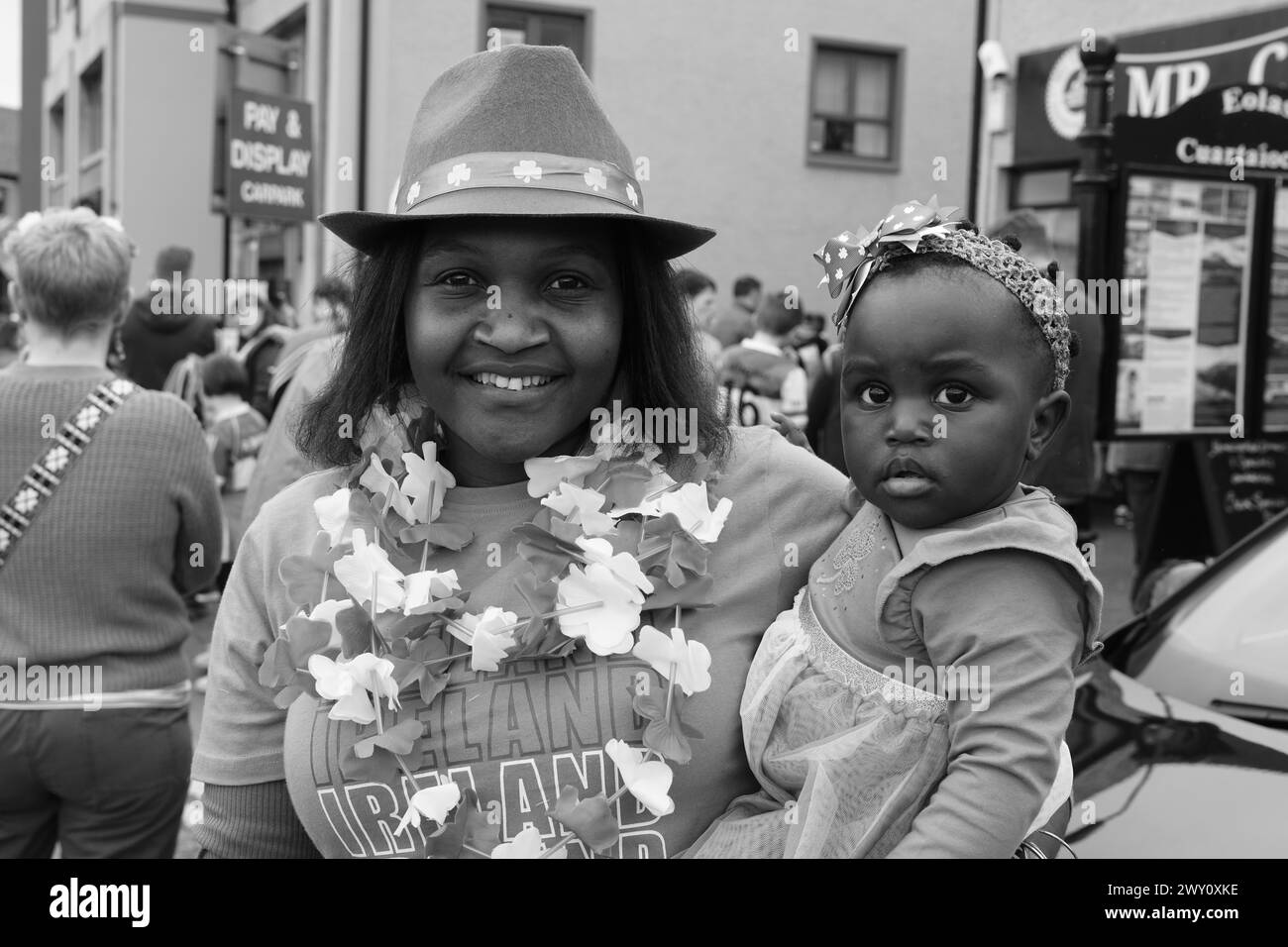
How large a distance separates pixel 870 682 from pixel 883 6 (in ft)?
52.7

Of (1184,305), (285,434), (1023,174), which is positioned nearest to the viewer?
(285,434)

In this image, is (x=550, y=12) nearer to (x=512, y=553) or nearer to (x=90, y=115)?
(x=90, y=115)

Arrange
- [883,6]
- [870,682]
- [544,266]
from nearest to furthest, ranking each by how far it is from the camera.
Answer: [870,682]
[544,266]
[883,6]

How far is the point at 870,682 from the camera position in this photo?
1.71 meters

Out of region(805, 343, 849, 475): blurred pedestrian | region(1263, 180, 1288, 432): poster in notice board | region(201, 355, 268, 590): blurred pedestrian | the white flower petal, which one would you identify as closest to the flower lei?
the white flower petal

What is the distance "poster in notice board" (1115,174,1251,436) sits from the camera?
22.7 ft

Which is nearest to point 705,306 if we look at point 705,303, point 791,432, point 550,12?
point 705,303

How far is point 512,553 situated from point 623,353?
0.33 meters

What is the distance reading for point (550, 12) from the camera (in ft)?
48.9

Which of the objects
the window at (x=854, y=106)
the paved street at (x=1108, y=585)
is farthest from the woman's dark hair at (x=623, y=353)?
the window at (x=854, y=106)

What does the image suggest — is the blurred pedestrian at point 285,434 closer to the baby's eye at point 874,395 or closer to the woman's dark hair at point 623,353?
the woman's dark hair at point 623,353

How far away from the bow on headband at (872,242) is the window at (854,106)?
1507 cm
